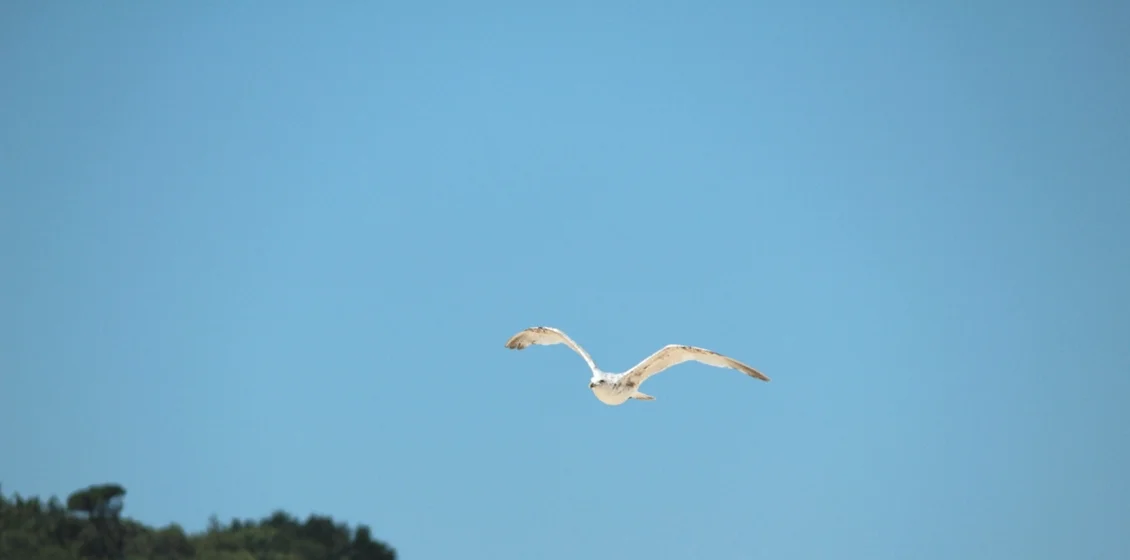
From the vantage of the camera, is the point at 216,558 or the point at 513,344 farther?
the point at 216,558

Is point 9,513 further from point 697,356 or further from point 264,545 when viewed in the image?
point 697,356

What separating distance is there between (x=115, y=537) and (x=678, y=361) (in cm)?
2708

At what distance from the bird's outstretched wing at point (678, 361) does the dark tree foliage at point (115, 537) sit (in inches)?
885

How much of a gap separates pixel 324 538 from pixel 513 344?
2647 cm

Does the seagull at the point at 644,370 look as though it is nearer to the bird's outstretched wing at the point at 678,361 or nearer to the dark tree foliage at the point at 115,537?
the bird's outstretched wing at the point at 678,361

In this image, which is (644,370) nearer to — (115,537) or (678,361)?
(678,361)

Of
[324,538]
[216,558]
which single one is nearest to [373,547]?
[324,538]

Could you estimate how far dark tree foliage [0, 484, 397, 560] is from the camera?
49406mm

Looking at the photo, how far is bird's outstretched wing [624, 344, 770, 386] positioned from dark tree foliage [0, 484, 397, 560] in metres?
22.5

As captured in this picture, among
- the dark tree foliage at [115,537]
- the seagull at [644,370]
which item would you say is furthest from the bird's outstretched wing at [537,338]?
the dark tree foliage at [115,537]

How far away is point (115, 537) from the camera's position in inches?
2029

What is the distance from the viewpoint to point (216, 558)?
1966 inches

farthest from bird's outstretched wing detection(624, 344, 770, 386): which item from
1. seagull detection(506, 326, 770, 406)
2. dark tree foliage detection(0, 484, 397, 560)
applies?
dark tree foliage detection(0, 484, 397, 560)

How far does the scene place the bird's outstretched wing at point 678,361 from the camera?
32.1 m
